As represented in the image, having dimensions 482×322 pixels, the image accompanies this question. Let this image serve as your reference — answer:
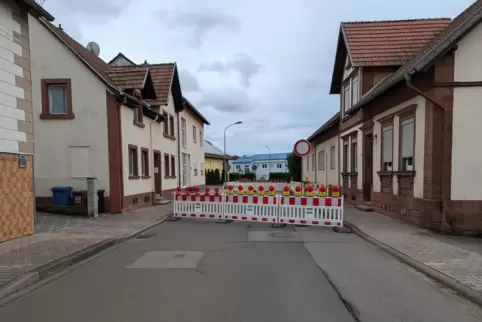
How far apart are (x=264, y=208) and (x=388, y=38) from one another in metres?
10.1

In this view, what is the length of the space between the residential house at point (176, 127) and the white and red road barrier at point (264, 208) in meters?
8.13

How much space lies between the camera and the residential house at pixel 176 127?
64.9ft

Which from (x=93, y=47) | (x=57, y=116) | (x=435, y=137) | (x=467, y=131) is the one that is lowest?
(x=435, y=137)

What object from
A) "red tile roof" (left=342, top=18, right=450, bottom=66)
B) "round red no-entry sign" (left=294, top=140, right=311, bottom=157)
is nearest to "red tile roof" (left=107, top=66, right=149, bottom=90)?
"round red no-entry sign" (left=294, top=140, right=311, bottom=157)

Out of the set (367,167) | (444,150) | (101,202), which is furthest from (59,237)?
(367,167)

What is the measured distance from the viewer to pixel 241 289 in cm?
482

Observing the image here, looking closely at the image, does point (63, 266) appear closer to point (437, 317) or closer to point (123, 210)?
point (437, 317)

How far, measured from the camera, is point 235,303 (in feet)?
14.1

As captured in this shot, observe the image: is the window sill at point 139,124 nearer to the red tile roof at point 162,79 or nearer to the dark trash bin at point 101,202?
the red tile roof at point 162,79

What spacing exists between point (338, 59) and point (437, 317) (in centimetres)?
1634

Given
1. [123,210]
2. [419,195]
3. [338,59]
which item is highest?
[338,59]

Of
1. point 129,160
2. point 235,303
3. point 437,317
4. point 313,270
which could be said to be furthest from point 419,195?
point 129,160

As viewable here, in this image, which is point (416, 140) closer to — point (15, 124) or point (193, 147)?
point (15, 124)

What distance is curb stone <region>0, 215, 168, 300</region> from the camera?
15.8 feet
